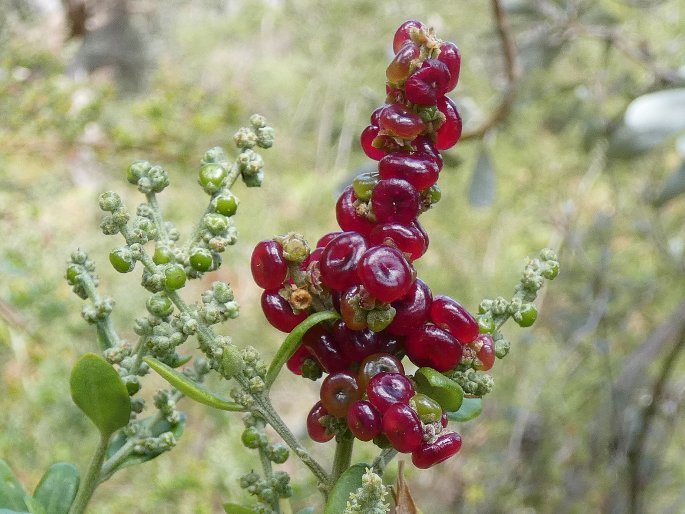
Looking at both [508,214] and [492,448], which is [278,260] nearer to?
[492,448]

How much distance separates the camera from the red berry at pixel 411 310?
→ 0.29m

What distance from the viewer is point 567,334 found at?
1385mm

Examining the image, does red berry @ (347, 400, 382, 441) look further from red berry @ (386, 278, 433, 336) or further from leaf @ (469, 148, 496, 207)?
leaf @ (469, 148, 496, 207)

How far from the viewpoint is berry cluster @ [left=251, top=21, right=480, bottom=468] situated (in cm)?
27

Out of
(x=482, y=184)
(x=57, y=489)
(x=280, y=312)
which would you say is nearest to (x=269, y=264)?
(x=280, y=312)

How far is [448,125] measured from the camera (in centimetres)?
31

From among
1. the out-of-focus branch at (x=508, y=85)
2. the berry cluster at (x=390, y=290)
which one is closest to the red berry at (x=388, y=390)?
the berry cluster at (x=390, y=290)

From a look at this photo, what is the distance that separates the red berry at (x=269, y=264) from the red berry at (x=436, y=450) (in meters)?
0.09

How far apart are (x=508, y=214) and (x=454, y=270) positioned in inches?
15.1

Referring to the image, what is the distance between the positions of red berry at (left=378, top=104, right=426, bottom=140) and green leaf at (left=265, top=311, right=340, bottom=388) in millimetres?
74

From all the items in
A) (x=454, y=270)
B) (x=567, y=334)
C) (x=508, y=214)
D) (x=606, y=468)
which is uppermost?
(x=508, y=214)

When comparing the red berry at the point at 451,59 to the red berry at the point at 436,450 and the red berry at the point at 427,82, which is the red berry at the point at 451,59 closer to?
the red berry at the point at 427,82

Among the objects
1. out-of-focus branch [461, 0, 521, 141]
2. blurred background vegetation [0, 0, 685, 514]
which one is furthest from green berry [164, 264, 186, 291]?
out-of-focus branch [461, 0, 521, 141]

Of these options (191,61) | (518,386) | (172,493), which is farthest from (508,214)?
(191,61)
